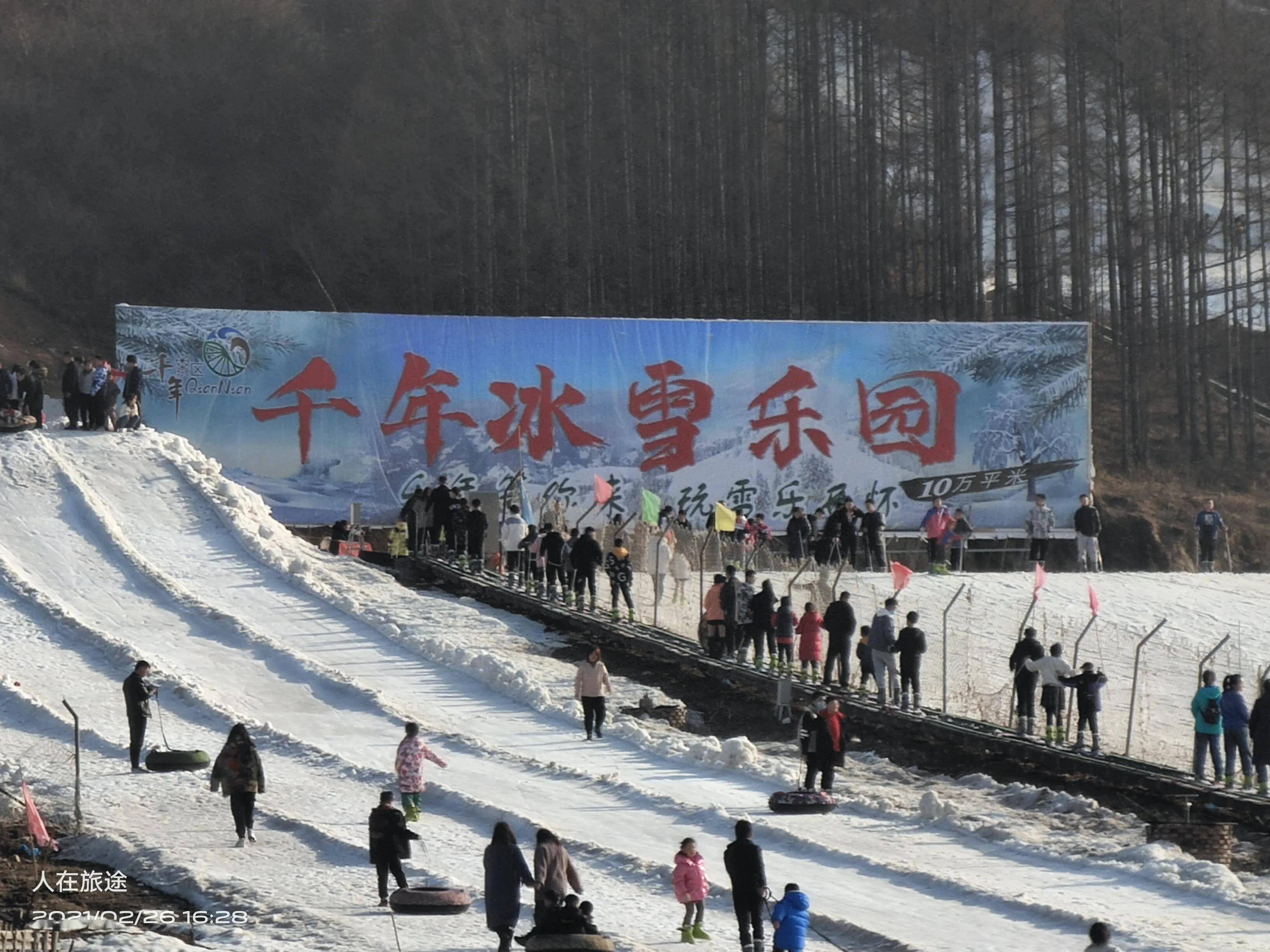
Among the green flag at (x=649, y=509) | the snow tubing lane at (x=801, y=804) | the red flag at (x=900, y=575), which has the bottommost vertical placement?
the snow tubing lane at (x=801, y=804)

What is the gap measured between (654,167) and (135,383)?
26161 mm

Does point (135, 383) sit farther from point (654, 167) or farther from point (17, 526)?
point (654, 167)

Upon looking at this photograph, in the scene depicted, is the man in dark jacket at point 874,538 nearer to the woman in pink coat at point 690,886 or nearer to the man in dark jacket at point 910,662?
the man in dark jacket at point 910,662

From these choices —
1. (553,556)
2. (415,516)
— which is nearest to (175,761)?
(553,556)

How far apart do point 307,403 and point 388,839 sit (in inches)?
888

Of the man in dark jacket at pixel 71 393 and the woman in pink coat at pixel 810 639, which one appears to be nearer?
the woman in pink coat at pixel 810 639

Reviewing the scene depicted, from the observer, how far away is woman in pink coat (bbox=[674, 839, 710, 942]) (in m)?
14.3

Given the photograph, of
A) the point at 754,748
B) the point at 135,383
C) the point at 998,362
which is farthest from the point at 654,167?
the point at 754,748

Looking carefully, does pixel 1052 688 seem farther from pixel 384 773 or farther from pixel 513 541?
pixel 513 541

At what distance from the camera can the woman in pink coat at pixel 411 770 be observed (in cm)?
1795

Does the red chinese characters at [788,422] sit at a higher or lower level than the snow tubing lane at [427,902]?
higher

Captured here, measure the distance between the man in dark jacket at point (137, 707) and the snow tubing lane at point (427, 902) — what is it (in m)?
6.31

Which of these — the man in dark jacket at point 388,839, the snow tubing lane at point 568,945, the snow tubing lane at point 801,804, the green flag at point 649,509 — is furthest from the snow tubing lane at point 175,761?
the green flag at point 649,509

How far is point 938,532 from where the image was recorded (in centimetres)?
3475
